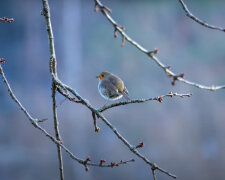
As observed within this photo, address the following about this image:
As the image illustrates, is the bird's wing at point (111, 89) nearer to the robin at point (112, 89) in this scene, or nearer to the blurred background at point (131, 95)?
the robin at point (112, 89)

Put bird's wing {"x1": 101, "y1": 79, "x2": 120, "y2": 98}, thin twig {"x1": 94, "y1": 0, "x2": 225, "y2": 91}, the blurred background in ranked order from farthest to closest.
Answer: the blurred background, bird's wing {"x1": 101, "y1": 79, "x2": 120, "y2": 98}, thin twig {"x1": 94, "y1": 0, "x2": 225, "y2": 91}

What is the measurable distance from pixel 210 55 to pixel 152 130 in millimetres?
2284

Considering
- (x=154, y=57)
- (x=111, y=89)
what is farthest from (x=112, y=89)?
(x=154, y=57)

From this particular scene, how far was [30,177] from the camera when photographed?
30.1ft

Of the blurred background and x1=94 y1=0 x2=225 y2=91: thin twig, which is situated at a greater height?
the blurred background

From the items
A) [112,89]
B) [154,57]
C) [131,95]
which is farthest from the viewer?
[131,95]

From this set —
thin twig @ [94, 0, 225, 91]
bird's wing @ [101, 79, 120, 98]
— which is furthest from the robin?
thin twig @ [94, 0, 225, 91]

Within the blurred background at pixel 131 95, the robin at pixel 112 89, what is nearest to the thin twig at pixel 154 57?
the robin at pixel 112 89

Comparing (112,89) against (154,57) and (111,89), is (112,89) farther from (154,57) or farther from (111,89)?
(154,57)

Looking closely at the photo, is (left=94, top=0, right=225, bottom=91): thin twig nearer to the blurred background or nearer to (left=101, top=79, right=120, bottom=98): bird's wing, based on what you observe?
(left=101, top=79, right=120, bottom=98): bird's wing

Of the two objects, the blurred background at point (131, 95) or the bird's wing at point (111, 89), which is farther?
the blurred background at point (131, 95)

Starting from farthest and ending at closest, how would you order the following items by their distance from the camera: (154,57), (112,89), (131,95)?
(131,95) → (112,89) → (154,57)

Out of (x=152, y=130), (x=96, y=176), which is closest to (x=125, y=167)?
(x=96, y=176)

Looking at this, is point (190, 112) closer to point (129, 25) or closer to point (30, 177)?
point (129, 25)
